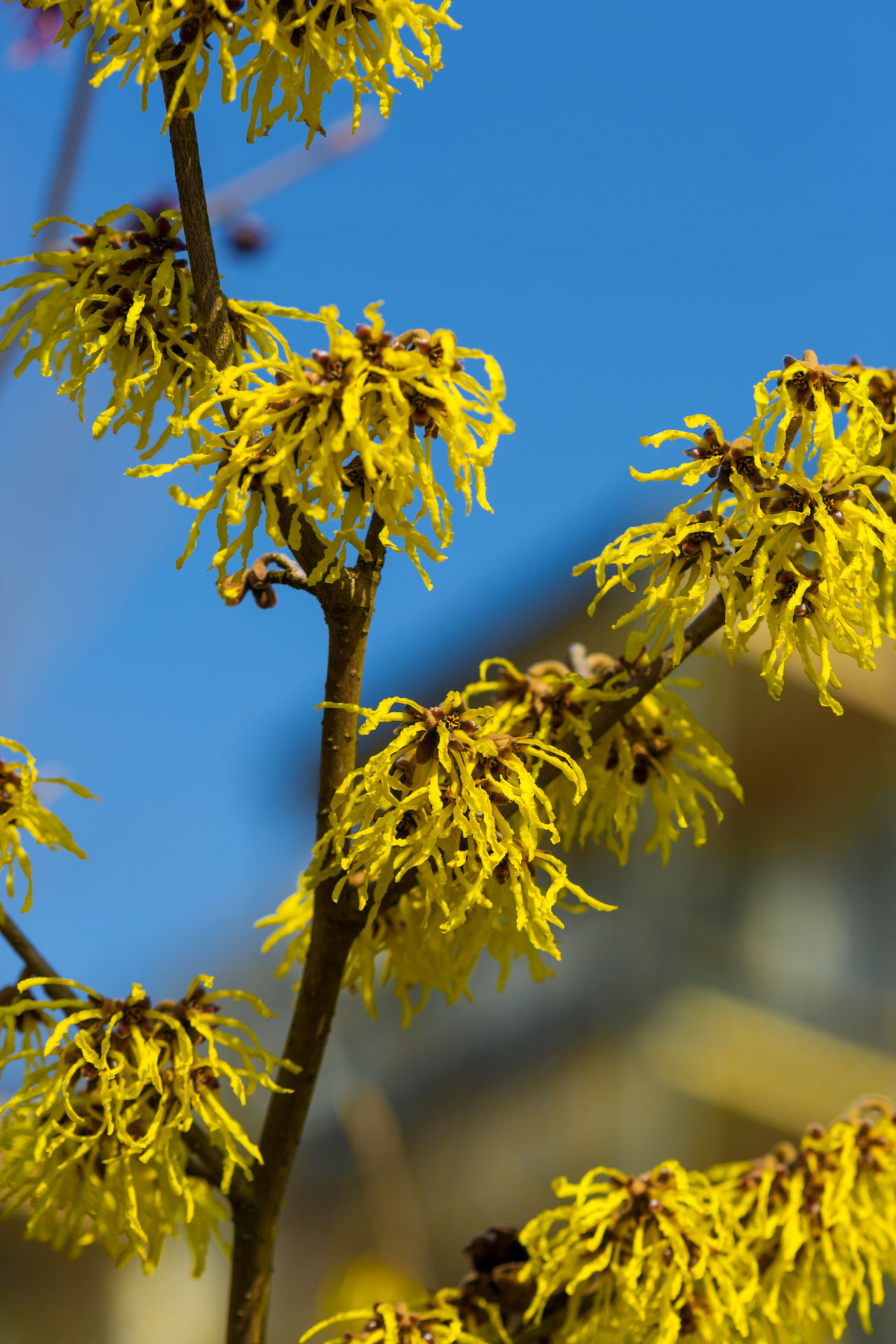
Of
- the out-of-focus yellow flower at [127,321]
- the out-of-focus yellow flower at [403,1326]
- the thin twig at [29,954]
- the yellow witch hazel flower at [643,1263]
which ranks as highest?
the out-of-focus yellow flower at [127,321]

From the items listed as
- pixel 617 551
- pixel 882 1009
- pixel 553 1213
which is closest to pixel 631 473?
pixel 617 551

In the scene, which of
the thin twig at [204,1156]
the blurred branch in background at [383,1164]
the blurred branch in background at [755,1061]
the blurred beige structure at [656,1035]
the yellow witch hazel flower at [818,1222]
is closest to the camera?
the thin twig at [204,1156]

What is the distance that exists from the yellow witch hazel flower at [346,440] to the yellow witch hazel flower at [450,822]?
6.3 inches

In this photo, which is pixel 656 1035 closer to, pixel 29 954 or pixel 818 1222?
pixel 818 1222

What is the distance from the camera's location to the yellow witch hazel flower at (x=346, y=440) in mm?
1035

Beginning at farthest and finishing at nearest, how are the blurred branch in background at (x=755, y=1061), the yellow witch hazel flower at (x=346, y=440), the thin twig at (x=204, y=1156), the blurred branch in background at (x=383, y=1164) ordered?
1. the blurred branch in background at (x=755, y=1061)
2. the blurred branch in background at (x=383, y=1164)
3. the thin twig at (x=204, y=1156)
4. the yellow witch hazel flower at (x=346, y=440)

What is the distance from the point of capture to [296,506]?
107 centimetres

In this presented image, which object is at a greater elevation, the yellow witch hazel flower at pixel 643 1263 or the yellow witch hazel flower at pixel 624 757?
the yellow witch hazel flower at pixel 624 757

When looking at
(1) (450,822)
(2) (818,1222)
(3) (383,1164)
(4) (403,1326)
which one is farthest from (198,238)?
(3) (383,1164)

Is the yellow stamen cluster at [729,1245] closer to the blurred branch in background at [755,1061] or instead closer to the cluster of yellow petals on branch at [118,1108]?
the cluster of yellow petals on branch at [118,1108]

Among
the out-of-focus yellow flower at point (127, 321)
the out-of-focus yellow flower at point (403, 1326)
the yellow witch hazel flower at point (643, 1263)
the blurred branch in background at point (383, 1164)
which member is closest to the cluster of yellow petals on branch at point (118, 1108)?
the out-of-focus yellow flower at point (403, 1326)

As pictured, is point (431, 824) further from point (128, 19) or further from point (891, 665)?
point (891, 665)

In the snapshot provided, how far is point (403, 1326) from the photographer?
52.7 inches

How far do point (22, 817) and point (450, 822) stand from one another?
472 mm
